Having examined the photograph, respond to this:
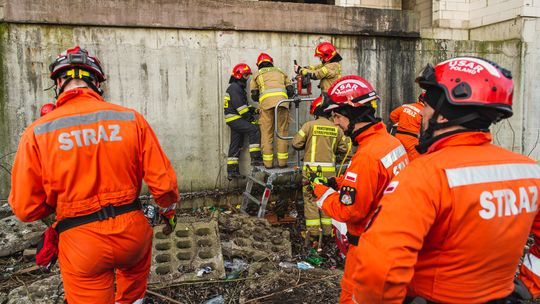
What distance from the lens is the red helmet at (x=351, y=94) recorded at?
2953 millimetres

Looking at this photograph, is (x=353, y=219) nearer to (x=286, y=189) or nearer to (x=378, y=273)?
(x=378, y=273)

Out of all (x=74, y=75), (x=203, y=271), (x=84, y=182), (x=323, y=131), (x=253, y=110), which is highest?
(x=74, y=75)

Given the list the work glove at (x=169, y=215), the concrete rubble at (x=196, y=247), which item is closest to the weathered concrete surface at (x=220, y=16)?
the concrete rubble at (x=196, y=247)

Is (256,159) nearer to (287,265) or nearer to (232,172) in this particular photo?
(232,172)

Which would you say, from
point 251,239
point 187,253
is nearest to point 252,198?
point 251,239

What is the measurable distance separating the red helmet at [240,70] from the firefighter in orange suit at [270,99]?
0.16 metres

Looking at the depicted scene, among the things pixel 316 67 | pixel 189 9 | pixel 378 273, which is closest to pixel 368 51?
pixel 316 67

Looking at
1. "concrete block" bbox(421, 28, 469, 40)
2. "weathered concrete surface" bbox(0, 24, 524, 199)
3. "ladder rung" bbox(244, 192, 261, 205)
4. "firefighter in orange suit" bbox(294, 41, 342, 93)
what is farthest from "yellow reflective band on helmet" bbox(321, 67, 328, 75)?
"concrete block" bbox(421, 28, 469, 40)

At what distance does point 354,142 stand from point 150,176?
1.47 meters

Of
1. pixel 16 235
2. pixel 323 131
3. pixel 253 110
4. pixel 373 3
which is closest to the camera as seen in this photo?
pixel 16 235

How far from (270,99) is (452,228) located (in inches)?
200

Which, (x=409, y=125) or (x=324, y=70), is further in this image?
(x=324, y=70)

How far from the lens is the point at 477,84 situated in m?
1.62

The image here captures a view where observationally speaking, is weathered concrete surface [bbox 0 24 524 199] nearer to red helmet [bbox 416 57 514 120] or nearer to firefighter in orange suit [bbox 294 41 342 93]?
firefighter in orange suit [bbox 294 41 342 93]
